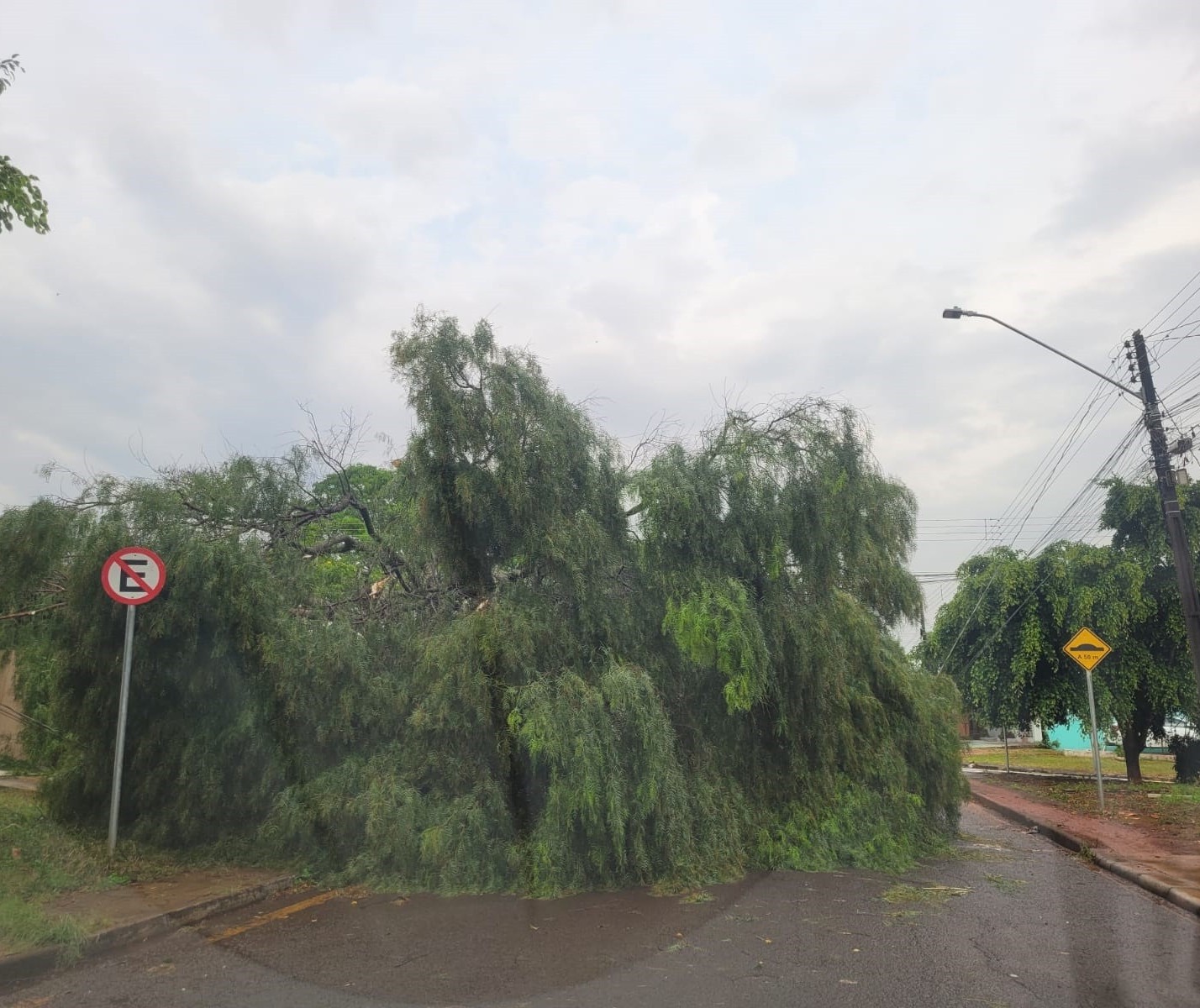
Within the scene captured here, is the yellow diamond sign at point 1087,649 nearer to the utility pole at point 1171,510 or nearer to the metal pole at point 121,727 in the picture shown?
the utility pole at point 1171,510

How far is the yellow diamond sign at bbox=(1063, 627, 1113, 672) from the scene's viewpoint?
15.8 m

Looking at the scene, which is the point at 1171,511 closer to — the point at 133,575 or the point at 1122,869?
the point at 1122,869

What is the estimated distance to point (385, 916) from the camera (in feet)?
26.8

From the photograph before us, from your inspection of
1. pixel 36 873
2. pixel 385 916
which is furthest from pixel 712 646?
pixel 36 873

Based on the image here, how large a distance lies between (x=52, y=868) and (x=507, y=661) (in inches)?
170

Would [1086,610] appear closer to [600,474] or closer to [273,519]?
[600,474]

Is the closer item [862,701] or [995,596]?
[862,701]

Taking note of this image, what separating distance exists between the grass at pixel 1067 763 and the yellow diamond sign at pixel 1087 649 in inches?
408

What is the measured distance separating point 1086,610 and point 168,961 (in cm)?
1987

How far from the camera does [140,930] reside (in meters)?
7.27

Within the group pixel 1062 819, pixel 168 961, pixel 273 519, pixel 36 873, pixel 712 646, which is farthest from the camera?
pixel 1062 819

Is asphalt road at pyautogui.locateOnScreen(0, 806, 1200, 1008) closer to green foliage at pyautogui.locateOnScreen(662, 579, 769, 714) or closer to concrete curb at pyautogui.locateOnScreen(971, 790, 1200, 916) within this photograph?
concrete curb at pyautogui.locateOnScreen(971, 790, 1200, 916)

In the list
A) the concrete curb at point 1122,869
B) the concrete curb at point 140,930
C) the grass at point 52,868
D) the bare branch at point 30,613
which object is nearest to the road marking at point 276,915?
the concrete curb at point 140,930

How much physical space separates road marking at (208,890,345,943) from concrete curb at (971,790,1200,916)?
7.90 m
